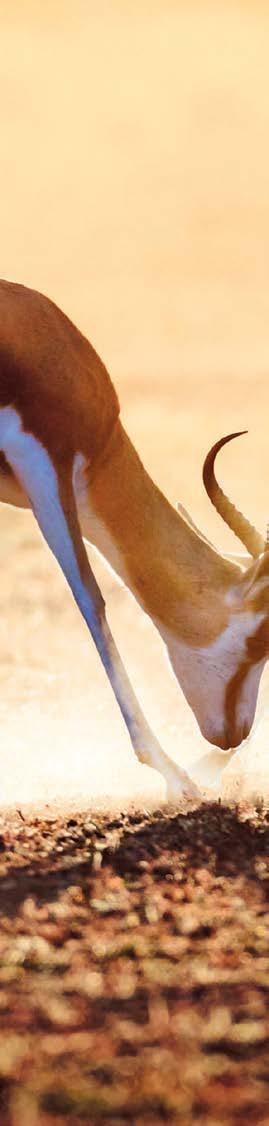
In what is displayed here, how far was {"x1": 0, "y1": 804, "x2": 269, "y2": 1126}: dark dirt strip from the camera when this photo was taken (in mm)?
4062

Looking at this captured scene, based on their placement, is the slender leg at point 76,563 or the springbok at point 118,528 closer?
the slender leg at point 76,563

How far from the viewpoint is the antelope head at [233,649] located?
10.1 metres

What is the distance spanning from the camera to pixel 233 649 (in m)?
10.2

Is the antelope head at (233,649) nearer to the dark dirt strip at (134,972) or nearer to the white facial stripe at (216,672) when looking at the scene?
the white facial stripe at (216,672)

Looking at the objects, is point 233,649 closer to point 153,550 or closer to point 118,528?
point 153,550

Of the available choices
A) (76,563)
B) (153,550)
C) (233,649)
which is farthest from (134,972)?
(153,550)

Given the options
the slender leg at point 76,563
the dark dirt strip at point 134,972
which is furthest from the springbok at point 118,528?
the dark dirt strip at point 134,972

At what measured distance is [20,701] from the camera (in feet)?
46.1

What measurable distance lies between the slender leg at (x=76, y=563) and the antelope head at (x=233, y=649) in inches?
33.2

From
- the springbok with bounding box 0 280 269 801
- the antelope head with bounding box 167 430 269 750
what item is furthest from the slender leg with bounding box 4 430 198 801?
the antelope head with bounding box 167 430 269 750

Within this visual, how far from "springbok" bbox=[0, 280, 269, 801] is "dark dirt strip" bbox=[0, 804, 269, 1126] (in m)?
1.47

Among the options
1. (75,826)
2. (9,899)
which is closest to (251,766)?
(75,826)

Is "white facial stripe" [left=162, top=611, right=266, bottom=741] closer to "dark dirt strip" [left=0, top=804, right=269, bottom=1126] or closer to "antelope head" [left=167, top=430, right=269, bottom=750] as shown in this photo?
"antelope head" [left=167, top=430, right=269, bottom=750]

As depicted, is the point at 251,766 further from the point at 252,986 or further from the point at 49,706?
the point at 252,986
